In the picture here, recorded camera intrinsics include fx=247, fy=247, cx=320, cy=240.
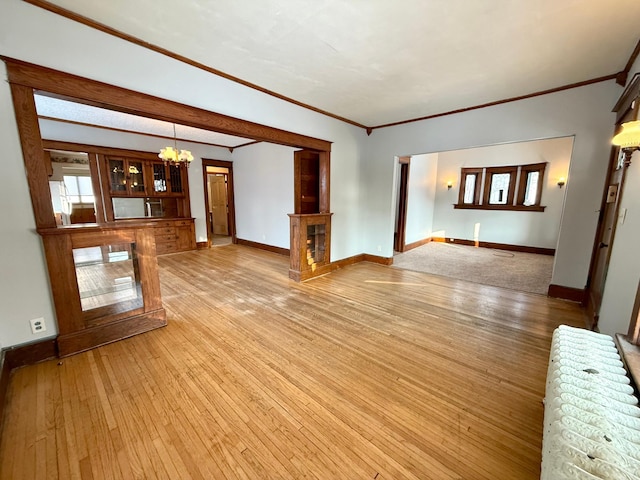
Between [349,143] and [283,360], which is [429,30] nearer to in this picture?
[349,143]

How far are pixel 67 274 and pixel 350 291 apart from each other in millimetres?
3239

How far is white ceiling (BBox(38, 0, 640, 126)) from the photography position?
189 centimetres

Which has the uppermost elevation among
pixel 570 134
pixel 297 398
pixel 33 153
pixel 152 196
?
pixel 570 134

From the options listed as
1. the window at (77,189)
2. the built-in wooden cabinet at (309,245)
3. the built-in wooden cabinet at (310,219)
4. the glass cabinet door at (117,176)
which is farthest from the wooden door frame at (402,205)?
the window at (77,189)

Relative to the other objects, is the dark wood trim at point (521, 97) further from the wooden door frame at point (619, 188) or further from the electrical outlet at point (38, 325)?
the electrical outlet at point (38, 325)

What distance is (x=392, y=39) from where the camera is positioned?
225cm

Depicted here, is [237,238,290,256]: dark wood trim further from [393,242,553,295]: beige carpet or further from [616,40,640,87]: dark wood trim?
[616,40,640,87]: dark wood trim

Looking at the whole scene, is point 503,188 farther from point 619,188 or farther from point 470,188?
point 619,188

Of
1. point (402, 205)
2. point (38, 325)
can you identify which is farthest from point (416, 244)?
point (38, 325)

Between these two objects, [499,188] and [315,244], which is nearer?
[315,244]

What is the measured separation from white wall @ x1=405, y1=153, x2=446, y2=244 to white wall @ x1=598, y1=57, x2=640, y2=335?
13.8 ft

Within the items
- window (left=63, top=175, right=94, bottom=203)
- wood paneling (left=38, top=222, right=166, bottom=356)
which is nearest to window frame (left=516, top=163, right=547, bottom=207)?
wood paneling (left=38, top=222, right=166, bottom=356)

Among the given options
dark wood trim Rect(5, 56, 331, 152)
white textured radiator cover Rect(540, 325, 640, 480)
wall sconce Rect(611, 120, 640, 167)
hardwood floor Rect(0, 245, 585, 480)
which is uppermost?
dark wood trim Rect(5, 56, 331, 152)

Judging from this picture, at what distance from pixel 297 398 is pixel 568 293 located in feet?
13.3
